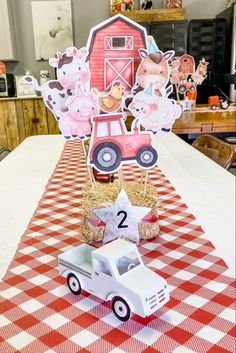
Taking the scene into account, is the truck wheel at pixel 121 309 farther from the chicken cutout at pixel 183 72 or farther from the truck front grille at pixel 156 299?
the chicken cutout at pixel 183 72

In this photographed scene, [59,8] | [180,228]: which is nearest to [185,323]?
[180,228]

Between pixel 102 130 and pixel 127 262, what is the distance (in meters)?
0.29

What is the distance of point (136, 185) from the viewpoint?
0.95 meters

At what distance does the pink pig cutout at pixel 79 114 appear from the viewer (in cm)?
76

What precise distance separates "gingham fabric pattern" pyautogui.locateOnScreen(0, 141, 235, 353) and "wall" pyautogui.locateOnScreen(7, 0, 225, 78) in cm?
382

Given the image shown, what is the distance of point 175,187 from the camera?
127cm

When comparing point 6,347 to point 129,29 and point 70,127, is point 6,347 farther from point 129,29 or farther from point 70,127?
point 129,29

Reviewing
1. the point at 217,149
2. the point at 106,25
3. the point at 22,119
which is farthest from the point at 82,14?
the point at 106,25

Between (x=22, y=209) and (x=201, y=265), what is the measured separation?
A: 0.60 meters

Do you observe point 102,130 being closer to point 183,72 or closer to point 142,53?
point 142,53

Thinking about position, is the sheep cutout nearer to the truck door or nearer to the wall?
the truck door

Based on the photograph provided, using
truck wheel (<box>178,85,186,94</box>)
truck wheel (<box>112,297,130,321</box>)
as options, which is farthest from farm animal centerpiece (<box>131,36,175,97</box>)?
truck wheel (<box>178,85,186,94</box>)

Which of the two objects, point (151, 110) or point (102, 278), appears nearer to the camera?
point (102, 278)

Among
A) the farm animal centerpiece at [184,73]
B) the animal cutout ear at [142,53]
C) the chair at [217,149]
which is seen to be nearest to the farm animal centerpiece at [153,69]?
the animal cutout ear at [142,53]
